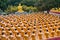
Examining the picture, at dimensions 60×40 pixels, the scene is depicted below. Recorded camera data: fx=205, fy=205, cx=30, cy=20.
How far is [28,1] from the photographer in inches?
1745

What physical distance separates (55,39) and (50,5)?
57.5 feet

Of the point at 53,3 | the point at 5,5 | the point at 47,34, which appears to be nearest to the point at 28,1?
the point at 5,5

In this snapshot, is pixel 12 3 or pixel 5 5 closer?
pixel 5 5

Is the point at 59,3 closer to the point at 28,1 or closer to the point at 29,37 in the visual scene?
the point at 29,37

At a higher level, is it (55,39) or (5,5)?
(55,39)

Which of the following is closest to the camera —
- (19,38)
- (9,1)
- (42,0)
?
(19,38)

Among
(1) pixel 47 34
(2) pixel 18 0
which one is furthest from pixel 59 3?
A: (2) pixel 18 0

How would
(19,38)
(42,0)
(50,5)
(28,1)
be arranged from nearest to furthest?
(19,38), (50,5), (42,0), (28,1)

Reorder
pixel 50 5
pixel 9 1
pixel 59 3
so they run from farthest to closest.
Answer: pixel 9 1, pixel 50 5, pixel 59 3

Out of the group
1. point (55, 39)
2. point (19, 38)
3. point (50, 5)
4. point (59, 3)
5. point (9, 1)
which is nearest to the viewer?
point (55, 39)

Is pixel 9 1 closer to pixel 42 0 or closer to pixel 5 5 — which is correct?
pixel 5 5

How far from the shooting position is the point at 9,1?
1922 inches

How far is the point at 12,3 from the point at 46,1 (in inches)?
1059

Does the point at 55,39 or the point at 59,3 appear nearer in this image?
the point at 55,39
